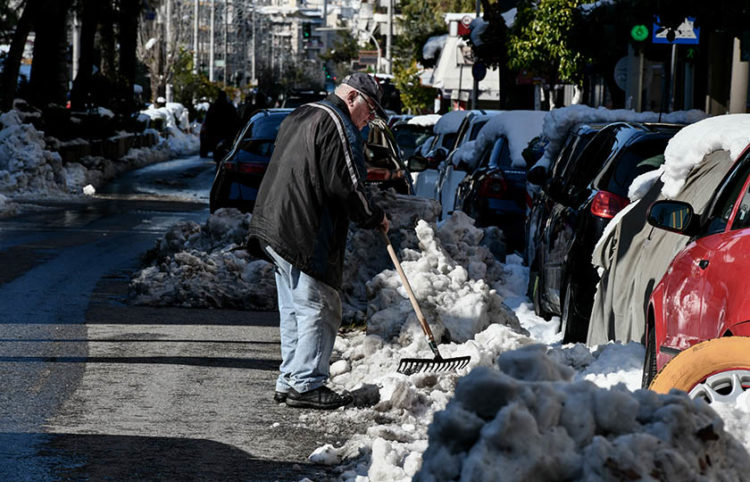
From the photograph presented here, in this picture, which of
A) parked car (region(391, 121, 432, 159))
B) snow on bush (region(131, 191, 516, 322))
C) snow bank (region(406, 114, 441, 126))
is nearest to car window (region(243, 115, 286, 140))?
snow on bush (region(131, 191, 516, 322))

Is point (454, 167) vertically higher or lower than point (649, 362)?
lower

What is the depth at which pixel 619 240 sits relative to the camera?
843 centimetres

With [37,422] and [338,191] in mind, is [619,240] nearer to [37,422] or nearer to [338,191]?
[338,191]

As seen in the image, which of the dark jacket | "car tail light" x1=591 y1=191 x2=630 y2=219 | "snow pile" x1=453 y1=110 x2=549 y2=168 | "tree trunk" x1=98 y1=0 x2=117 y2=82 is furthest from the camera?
"tree trunk" x1=98 y1=0 x2=117 y2=82

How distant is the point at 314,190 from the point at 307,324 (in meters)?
0.72

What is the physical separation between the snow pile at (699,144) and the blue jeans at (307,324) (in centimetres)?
191

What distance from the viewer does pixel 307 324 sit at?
767 centimetres

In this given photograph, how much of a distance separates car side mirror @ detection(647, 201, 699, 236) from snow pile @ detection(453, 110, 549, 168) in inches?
367

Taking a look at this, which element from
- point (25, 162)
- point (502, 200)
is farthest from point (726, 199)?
point (25, 162)

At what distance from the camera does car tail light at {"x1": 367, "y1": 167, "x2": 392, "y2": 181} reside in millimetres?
13555

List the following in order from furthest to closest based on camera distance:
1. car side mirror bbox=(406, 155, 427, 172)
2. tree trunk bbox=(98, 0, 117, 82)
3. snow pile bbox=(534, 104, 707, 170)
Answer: tree trunk bbox=(98, 0, 117, 82) < car side mirror bbox=(406, 155, 427, 172) < snow pile bbox=(534, 104, 707, 170)

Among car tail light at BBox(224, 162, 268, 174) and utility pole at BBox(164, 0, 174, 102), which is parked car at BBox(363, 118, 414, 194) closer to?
car tail light at BBox(224, 162, 268, 174)

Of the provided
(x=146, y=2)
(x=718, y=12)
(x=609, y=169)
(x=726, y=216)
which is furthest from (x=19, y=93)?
(x=726, y=216)

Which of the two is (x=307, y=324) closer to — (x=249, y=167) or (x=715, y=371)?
(x=715, y=371)
